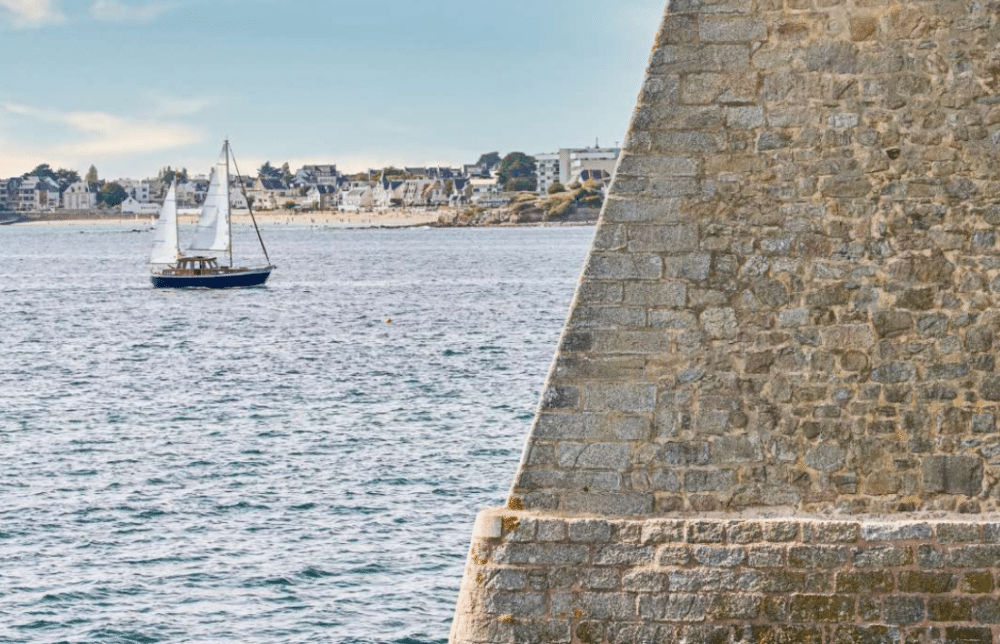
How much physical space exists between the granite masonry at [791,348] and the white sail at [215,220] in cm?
7740

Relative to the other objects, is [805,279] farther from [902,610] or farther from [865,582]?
[902,610]

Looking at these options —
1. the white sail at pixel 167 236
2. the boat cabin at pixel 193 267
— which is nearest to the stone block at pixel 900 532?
the boat cabin at pixel 193 267

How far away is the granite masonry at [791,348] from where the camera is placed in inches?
308

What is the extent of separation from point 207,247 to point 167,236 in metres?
2.78

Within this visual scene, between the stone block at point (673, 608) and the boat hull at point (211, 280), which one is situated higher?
the stone block at point (673, 608)

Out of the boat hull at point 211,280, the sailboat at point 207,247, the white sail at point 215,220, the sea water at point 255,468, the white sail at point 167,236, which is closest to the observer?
the sea water at point 255,468

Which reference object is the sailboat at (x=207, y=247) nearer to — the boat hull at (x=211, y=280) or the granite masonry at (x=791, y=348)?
the boat hull at (x=211, y=280)

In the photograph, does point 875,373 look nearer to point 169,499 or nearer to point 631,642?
point 631,642

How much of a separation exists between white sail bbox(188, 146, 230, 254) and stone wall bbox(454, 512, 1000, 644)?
7748 centimetres

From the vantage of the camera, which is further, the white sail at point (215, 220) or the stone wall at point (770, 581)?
the white sail at point (215, 220)

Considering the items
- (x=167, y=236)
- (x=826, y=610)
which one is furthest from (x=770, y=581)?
(x=167, y=236)

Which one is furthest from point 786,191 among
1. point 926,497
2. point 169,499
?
point 169,499

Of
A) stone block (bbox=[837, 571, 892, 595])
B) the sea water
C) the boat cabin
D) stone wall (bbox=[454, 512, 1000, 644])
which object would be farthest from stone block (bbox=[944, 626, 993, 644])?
the boat cabin

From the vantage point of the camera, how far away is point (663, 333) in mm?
7879
